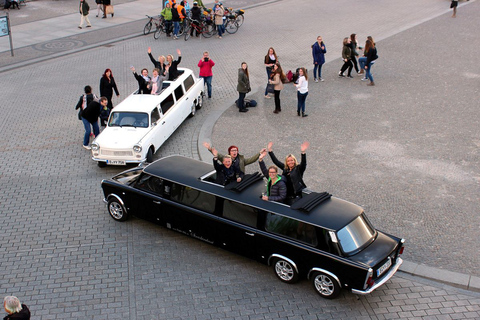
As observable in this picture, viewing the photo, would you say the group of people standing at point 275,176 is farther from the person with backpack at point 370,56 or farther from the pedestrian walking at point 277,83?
the person with backpack at point 370,56

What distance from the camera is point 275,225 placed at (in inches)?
343

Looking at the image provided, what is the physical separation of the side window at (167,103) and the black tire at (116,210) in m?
3.98

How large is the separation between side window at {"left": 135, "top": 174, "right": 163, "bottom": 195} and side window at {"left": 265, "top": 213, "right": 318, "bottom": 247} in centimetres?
237

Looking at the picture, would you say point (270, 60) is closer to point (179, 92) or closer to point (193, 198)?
point (179, 92)

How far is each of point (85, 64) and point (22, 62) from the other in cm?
259

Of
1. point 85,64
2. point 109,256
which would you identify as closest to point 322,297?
point 109,256

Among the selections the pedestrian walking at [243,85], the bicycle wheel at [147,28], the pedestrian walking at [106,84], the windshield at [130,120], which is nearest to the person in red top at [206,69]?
the pedestrian walking at [243,85]

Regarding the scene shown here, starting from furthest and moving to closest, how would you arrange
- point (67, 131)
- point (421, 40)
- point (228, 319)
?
point (421, 40) → point (67, 131) → point (228, 319)

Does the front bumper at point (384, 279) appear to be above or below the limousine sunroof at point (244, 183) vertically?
below

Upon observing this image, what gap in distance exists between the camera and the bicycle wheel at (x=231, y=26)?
25.2 metres

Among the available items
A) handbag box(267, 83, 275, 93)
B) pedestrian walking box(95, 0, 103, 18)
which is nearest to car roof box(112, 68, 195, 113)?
handbag box(267, 83, 275, 93)

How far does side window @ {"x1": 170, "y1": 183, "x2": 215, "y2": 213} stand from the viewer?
941cm

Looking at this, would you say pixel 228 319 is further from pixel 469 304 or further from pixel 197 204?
pixel 469 304

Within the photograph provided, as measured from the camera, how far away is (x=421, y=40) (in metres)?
23.1
